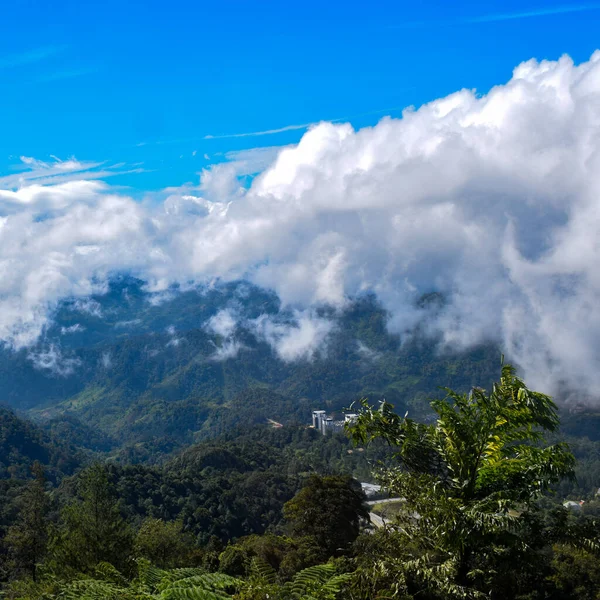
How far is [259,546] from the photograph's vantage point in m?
30.7

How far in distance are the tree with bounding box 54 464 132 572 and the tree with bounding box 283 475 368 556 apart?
11165 mm

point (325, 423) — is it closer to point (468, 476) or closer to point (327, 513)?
point (327, 513)

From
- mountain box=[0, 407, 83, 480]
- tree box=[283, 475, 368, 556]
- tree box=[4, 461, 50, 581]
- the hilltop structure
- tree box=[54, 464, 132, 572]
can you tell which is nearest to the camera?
tree box=[54, 464, 132, 572]

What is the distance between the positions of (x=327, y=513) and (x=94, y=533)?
48.6ft

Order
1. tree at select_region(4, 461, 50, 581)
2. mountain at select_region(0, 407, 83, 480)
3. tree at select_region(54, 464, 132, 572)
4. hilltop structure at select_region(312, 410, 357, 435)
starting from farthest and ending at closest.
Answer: hilltop structure at select_region(312, 410, 357, 435) < mountain at select_region(0, 407, 83, 480) < tree at select_region(4, 461, 50, 581) < tree at select_region(54, 464, 132, 572)

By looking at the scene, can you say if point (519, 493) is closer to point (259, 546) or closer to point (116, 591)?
point (116, 591)

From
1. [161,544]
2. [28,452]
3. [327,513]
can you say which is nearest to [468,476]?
[327,513]

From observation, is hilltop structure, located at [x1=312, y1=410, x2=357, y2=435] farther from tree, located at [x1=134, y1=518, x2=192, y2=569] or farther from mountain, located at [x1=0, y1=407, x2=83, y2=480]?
tree, located at [x1=134, y1=518, x2=192, y2=569]

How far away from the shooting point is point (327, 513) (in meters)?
34.0

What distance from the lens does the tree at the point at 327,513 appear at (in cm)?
3359

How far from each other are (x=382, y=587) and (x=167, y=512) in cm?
7267

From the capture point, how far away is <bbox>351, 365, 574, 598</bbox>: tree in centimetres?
787

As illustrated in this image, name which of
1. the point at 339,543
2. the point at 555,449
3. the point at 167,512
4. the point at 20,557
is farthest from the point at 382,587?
the point at 167,512

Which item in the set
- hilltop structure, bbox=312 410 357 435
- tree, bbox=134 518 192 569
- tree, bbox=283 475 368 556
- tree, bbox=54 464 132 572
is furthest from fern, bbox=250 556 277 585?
hilltop structure, bbox=312 410 357 435
